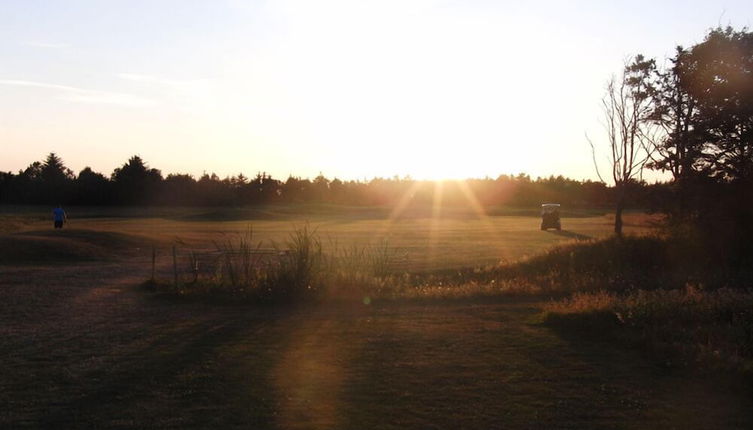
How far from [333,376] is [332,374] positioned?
12cm

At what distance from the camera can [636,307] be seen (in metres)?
12.5

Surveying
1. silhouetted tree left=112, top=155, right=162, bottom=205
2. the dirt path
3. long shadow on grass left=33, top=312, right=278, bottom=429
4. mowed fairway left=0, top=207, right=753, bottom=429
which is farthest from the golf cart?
silhouetted tree left=112, top=155, right=162, bottom=205

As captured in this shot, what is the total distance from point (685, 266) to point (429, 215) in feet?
238

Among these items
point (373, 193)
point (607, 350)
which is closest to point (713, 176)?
point (607, 350)

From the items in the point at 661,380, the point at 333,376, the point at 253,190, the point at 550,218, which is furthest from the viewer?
the point at 253,190

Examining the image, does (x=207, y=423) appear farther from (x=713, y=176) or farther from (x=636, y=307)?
(x=713, y=176)

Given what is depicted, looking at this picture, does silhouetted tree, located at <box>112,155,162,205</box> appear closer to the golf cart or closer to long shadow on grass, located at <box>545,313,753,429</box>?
the golf cart

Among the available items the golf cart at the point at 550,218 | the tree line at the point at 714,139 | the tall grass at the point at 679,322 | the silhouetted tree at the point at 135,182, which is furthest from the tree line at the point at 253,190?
the tall grass at the point at 679,322

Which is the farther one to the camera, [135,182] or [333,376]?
[135,182]

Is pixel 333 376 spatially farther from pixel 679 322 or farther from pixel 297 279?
pixel 297 279

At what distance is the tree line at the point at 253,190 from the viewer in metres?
110

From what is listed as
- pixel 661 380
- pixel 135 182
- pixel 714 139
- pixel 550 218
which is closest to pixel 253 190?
pixel 135 182

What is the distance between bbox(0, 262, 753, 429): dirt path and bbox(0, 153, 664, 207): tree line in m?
88.5

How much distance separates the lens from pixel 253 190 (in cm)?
12888
